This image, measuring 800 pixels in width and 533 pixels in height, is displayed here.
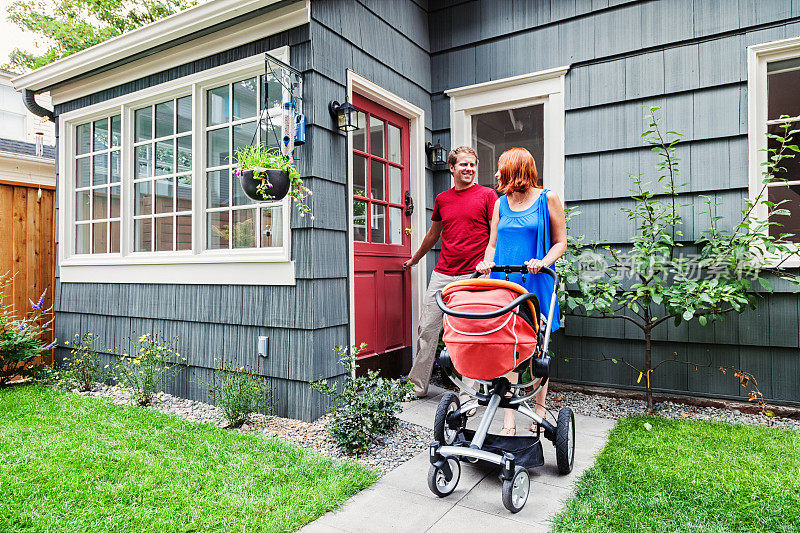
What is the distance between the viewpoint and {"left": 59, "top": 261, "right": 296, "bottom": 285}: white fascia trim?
3094 mm

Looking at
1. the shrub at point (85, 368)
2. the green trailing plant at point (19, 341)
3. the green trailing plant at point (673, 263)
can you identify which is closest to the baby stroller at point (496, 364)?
the green trailing plant at point (673, 263)

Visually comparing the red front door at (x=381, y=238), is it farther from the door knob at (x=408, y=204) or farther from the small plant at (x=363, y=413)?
the small plant at (x=363, y=413)

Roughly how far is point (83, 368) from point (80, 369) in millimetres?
35

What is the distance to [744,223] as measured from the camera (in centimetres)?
298

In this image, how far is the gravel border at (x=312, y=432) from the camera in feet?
8.04

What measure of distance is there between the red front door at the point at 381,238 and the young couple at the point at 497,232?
33 centimetres

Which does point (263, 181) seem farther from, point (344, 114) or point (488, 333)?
point (488, 333)

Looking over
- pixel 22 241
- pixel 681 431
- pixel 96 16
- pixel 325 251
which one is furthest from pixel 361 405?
pixel 96 16

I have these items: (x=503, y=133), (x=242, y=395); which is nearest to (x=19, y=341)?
(x=242, y=395)

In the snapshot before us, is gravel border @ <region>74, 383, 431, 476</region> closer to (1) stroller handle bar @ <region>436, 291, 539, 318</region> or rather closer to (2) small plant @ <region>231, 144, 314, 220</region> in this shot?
(1) stroller handle bar @ <region>436, 291, 539, 318</region>

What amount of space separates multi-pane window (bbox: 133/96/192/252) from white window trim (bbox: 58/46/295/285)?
61 mm

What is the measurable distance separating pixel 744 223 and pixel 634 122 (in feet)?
3.28

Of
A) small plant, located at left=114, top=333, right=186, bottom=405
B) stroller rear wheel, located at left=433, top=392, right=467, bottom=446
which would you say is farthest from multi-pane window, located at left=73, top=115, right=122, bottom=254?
stroller rear wheel, located at left=433, top=392, right=467, bottom=446

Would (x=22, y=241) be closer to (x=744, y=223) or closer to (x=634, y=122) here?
(x=634, y=122)
